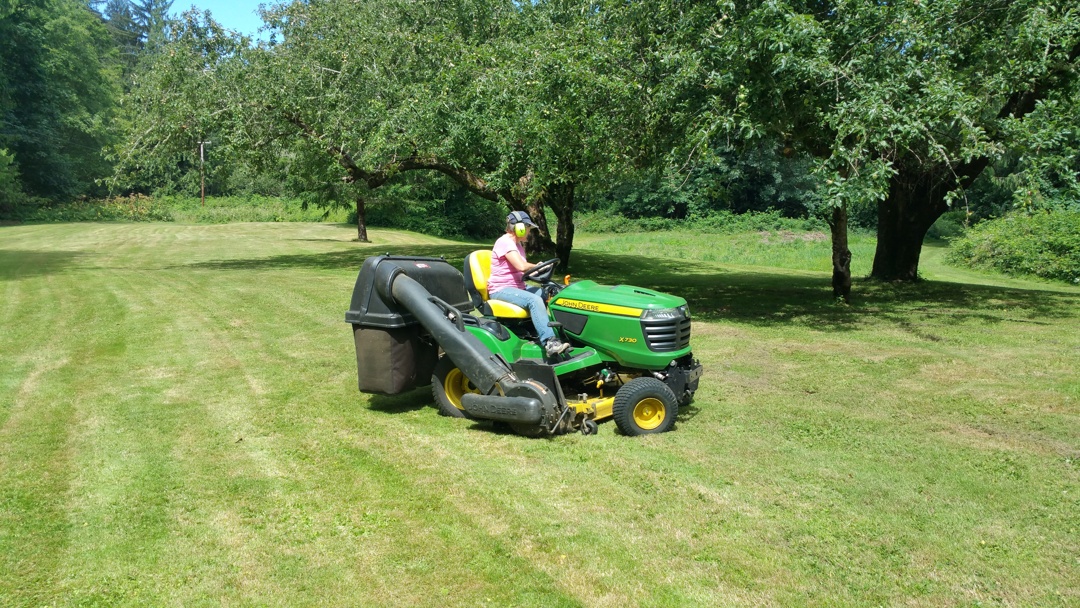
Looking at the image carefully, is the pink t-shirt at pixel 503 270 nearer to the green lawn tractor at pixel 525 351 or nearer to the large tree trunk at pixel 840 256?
the green lawn tractor at pixel 525 351

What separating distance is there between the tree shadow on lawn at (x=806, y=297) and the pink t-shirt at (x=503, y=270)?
7.05 metres

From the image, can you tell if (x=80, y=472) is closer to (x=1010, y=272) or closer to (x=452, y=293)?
(x=452, y=293)

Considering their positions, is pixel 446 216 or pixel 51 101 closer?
pixel 446 216

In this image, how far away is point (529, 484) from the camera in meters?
5.59

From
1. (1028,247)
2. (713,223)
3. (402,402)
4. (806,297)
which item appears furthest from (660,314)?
(713,223)

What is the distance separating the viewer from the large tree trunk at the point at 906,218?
17.9 m

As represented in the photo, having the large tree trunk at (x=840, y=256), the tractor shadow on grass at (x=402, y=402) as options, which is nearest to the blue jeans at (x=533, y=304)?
the tractor shadow on grass at (x=402, y=402)

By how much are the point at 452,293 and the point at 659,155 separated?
→ 8.33 meters

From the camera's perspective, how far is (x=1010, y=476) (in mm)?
5863

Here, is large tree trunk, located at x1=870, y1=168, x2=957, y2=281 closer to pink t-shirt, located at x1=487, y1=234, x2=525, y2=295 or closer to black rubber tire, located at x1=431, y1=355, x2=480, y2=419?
pink t-shirt, located at x1=487, y1=234, x2=525, y2=295

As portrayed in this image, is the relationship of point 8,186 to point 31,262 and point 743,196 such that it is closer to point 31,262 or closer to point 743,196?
point 31,262

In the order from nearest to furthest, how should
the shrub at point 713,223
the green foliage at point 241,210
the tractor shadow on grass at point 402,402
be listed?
the tractor shadow on grass at point 402,402, the shrub at point 713,223, the green foliage at point 241,210

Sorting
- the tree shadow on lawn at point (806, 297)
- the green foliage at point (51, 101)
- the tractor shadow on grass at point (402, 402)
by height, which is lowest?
the tree shadow on lawn at point (806, 297)

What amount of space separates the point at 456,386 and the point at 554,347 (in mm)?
1139
